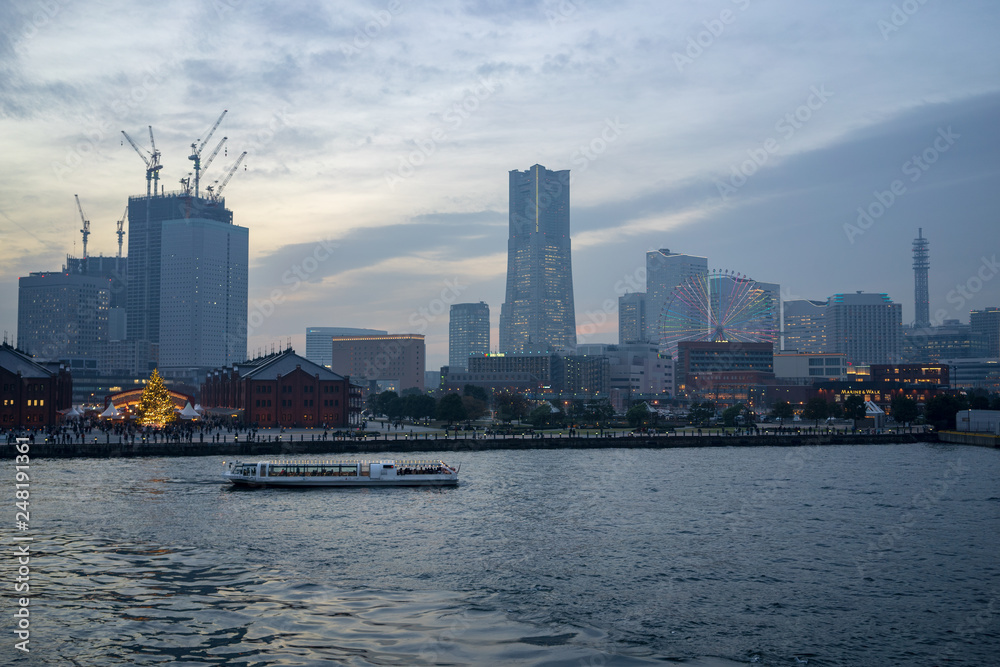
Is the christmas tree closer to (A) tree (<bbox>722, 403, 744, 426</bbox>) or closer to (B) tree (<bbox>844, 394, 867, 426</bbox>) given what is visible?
(A) tree (<bbox>722, 403, 744, 426</bbox>)

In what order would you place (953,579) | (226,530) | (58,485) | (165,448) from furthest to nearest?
(165,448) → (58,485) → (226,530) → (953,579)

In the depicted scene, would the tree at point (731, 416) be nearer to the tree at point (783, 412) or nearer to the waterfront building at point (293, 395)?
the tree at point (783, 412)

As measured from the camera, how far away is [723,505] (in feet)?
222

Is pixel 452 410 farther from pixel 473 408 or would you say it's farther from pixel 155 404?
pixel 155 404

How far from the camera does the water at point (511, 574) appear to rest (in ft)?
109

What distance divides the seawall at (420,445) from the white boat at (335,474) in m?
23.4

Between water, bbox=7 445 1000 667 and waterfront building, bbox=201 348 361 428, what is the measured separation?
61077 millimetres

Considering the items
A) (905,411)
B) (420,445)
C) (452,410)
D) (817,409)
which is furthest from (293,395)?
(905,411)

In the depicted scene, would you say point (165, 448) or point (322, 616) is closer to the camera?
point (322, 616)

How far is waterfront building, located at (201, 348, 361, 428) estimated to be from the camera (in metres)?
140

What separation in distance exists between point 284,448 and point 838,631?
3188 inches

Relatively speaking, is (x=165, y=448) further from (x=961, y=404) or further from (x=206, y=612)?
(x=961, y=404)

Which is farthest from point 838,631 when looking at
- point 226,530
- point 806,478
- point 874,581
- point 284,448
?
point 284,448

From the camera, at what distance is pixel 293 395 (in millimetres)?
142250
